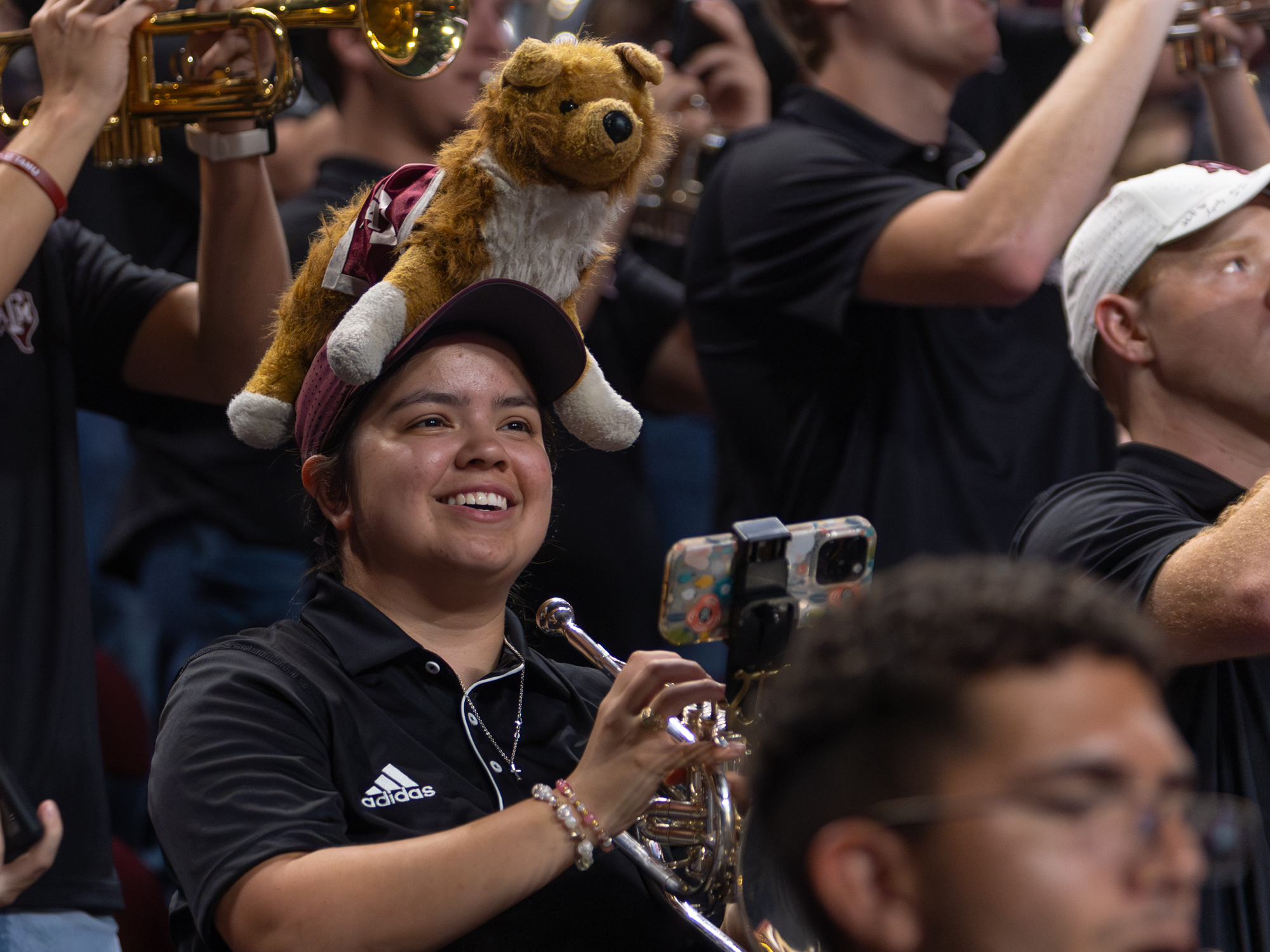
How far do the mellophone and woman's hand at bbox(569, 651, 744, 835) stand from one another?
36 mm

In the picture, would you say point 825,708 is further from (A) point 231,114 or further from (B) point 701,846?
(A) point 231,114

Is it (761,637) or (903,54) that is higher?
(903,54)

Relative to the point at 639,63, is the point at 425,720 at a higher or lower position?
lower

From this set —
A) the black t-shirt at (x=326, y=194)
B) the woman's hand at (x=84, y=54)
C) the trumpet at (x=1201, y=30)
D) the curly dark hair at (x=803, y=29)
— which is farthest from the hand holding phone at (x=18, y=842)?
the trumpet at (x=1201, y=30)

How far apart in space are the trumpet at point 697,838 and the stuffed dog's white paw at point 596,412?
0.38 metres

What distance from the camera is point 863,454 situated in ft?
9.34

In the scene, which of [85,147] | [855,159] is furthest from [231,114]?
[855,159]

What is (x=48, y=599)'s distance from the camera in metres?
2.34

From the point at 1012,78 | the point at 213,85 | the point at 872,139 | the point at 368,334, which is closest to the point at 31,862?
the point at 368,334

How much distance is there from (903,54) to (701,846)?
6.05 ft

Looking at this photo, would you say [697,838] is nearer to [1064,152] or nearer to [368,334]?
[368,334]

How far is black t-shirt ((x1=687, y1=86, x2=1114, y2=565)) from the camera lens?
9.29 ft

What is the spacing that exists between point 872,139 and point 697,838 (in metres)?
1.65

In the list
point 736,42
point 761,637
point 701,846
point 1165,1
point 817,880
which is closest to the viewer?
point 817,880
